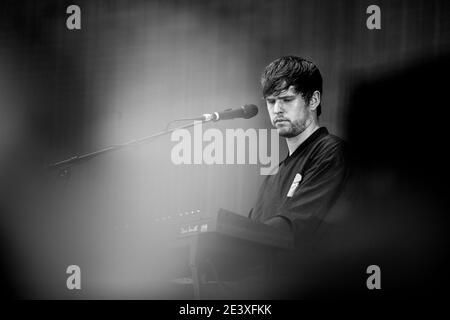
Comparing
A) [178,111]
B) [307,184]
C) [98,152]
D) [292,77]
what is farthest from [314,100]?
[98,152]

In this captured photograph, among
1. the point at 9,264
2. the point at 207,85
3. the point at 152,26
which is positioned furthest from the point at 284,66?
the point at 9,264

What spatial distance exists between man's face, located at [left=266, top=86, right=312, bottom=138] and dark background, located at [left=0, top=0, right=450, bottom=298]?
22 centimetres

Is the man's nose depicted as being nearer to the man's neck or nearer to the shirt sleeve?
the man's neck

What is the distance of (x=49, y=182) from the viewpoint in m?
2.82

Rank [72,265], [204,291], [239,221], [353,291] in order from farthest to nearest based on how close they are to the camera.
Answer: [72,265]
[353,291]
[204,291]
[239,221]

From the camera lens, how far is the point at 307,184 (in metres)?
2.29

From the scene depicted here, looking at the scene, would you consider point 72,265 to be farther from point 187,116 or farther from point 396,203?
point 396,203

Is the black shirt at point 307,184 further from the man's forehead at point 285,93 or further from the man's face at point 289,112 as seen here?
the man's forehead at point 285,93

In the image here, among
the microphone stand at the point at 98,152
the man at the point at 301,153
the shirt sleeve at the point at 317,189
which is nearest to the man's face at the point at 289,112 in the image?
the man at the point at 301,153

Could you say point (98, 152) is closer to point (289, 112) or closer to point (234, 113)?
point (234, 113)

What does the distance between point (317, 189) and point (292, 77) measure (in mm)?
555

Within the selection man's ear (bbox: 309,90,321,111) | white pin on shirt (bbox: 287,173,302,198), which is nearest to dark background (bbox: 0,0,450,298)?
man's ear (bbox: 309,90,321,111)

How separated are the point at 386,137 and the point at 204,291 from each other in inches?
43.0

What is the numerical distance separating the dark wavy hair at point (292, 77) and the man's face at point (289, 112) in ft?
0.08
